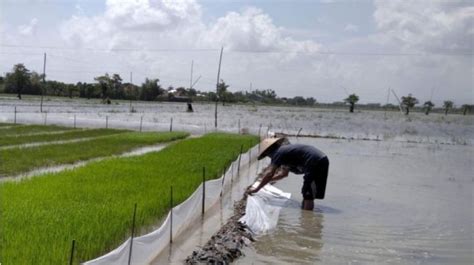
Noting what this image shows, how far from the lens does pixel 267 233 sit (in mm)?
6805

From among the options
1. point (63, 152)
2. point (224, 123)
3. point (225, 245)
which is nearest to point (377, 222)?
point (225, 245)

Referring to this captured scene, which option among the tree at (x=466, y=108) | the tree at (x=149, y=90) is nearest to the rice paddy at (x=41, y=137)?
the tree at (x=149, y=90)

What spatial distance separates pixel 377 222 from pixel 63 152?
8.79 m

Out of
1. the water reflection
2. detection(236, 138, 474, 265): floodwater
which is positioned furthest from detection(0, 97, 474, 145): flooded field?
the water reflection

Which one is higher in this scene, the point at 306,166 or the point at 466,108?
the point at 466,108

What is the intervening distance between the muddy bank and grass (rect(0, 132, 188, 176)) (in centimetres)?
519

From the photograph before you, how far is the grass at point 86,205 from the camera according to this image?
15.4ft

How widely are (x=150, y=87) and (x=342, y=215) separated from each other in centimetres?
8355

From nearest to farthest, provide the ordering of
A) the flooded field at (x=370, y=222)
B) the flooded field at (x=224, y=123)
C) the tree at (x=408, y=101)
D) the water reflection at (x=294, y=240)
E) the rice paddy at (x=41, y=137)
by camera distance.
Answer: the water reflection at (x=294, y=240) < the flooded field at (x=370, y=222) < the rice paddy at (x=41, y=137) < the flooded field at (x=224, y=123) < the tree at (x=408, y=101)

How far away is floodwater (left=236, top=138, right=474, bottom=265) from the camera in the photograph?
6.11 metres

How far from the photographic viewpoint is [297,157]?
842 centimetres

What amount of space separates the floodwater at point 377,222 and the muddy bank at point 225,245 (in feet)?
0.44

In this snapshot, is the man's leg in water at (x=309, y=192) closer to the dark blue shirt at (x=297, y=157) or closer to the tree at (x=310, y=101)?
the dark blue shirt at (x=297, y=157)

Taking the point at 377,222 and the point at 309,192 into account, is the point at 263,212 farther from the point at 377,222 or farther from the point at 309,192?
the point at 377,222
